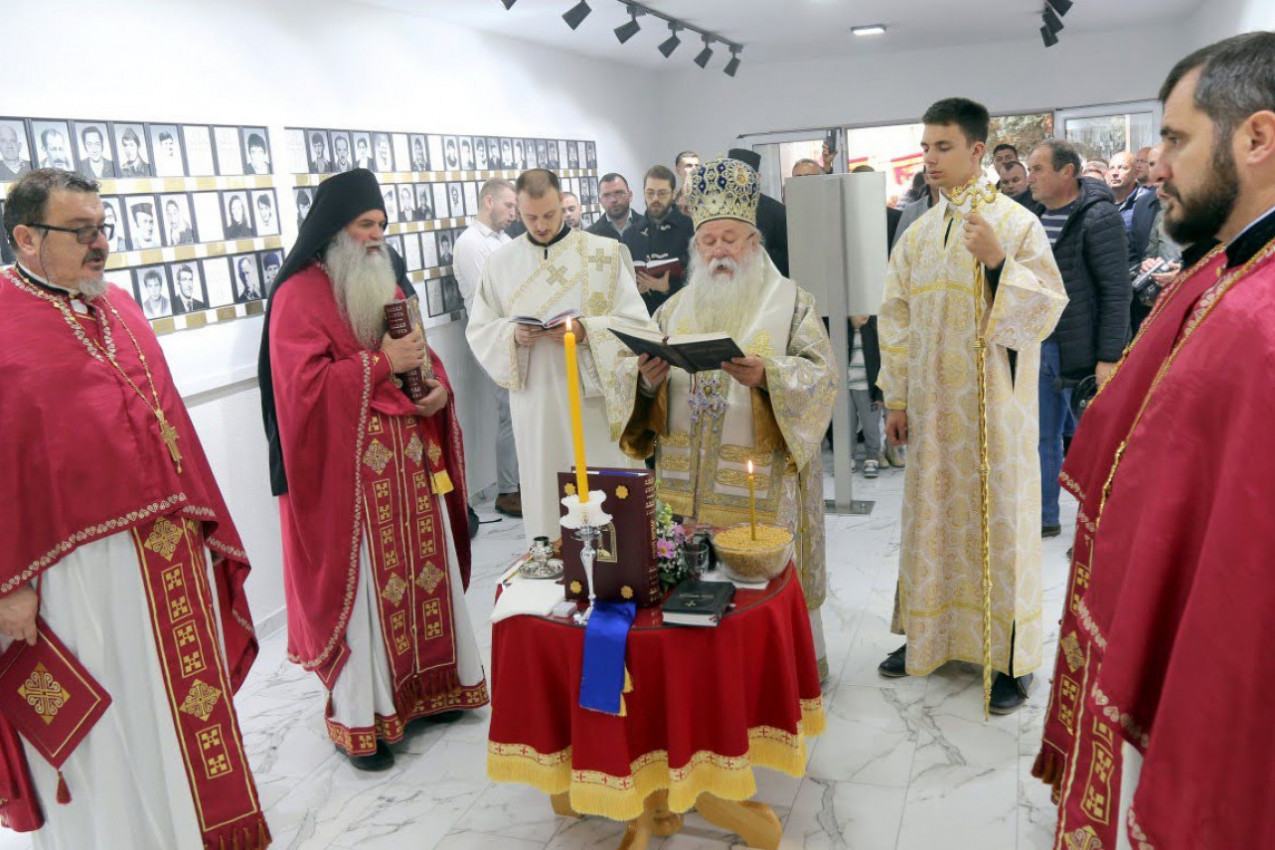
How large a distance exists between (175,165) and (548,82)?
4.85 m

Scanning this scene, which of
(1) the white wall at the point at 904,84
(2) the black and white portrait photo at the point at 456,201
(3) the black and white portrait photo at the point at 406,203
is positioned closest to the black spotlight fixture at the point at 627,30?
(2) the black and white portrait photo at the point at 456,201

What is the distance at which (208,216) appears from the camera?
458 centimetres

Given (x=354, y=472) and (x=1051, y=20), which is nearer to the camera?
(x=354, y=472)

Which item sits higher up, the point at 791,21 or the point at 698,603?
the point at 791,21

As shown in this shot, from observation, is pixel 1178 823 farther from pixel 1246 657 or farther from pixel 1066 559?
pixel 1066 559

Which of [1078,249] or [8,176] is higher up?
[8,176]

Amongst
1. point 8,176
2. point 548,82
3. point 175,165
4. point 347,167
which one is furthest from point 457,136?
point 8,176

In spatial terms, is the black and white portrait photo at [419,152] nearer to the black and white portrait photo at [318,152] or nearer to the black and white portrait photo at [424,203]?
the black and white portrait photo at [424,203]

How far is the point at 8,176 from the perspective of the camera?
3633 mm

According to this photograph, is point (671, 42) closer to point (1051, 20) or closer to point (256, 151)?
point (1051, 20)

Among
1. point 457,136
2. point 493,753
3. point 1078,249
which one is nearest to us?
point 493,753

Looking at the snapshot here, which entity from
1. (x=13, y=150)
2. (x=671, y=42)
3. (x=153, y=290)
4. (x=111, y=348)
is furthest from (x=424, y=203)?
(x=111, y=348)

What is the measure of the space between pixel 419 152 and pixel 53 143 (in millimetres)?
2797

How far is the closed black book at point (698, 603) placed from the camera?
2.45m
